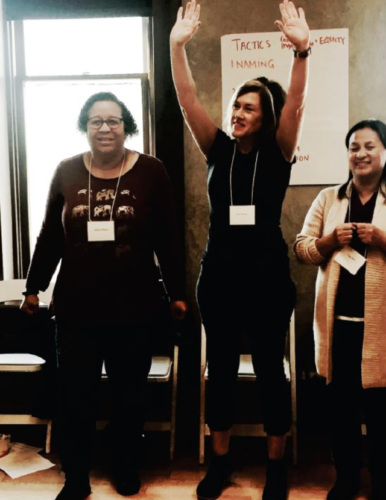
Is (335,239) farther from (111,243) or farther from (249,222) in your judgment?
(111,243)

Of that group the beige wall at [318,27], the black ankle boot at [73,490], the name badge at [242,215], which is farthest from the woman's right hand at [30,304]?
the beige wall at [318,27]

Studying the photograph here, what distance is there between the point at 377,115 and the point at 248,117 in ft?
4.42

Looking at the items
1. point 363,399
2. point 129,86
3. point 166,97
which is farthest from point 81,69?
point 363,399

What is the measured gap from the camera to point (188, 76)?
1.90 m

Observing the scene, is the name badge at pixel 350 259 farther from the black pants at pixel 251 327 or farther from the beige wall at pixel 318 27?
the beige wall at pixel 318 27

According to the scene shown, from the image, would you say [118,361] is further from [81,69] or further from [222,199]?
[81,69]

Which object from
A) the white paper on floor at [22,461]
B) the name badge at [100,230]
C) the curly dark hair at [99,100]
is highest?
the curly dark hair at [99,100]

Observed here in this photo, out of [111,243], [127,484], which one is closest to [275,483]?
[127,484]

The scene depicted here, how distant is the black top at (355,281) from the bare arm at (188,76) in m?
0.65

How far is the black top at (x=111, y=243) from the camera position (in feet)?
6.47

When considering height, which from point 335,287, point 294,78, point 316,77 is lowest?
point 335,287

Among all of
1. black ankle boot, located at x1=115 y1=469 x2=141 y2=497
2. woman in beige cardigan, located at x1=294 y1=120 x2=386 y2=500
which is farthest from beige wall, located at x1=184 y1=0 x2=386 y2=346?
black ankle boot, located at x1=115 y1=469 x2=141 y2=497

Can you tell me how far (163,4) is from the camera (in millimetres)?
2832

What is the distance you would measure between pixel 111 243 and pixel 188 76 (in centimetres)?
71
